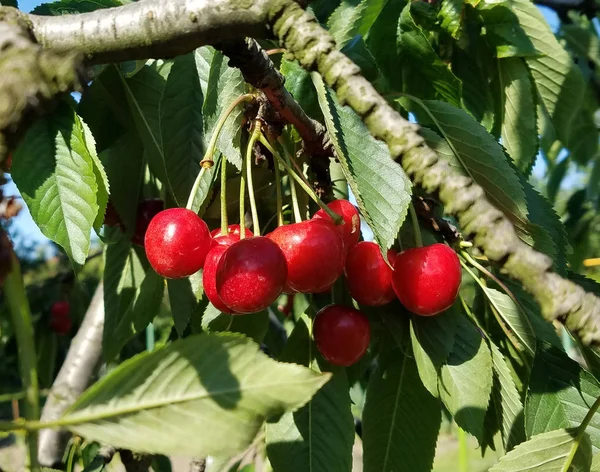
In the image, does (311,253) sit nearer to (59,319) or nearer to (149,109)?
(149,109)

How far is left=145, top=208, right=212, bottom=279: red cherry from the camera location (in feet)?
2.31

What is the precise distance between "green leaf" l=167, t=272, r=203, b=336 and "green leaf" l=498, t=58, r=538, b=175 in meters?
0.70

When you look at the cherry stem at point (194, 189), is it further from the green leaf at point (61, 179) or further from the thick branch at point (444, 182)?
the thick branch at point (444, 182)

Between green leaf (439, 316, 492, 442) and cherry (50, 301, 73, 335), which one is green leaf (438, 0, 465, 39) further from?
cherry (50, 301, 73, 335)

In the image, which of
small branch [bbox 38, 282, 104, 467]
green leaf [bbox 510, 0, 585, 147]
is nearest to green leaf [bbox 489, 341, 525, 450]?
green leaf [bbox 510, 0, 585, 147]

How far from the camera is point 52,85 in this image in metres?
0.30

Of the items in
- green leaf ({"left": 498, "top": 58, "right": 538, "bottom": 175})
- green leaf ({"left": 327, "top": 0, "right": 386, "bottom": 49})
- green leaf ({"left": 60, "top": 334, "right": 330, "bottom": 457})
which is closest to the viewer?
green leaf ({"left": 60, "top": 334, "right": 330, "bottom": 457})

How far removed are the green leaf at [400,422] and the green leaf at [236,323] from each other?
21 cm

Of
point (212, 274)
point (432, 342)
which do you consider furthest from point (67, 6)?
point (432, 342)

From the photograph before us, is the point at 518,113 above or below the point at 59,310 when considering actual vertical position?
above

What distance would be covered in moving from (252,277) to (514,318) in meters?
0.45

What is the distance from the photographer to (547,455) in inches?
24.1

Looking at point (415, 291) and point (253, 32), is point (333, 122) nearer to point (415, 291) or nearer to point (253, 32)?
point (253, 32)

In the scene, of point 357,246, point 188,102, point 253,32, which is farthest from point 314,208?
point 253,32
